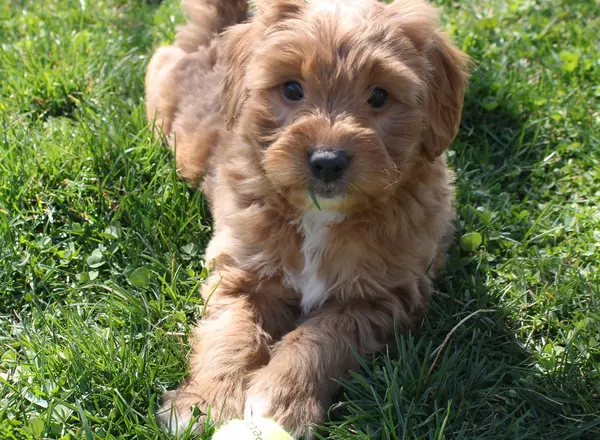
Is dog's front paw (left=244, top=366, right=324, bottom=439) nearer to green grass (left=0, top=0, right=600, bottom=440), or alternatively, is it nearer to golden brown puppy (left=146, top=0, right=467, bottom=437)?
golden brown puppy (left=146, top=0, right=467, bottom=437)

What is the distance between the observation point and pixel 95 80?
15.3ft

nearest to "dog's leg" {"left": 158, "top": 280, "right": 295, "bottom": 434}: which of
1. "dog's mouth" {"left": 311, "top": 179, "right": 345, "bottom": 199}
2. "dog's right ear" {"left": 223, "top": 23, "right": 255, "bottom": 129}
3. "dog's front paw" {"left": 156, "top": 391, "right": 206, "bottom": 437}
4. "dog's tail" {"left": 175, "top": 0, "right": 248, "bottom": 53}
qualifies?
"dog's front paw" {"left": 156, "top": 391, "right": 206, "bottom": 437}

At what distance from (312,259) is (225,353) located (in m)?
0.57

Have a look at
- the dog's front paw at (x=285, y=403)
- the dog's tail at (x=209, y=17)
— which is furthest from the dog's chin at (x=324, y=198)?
the dog's tail at (x=209, y=17)

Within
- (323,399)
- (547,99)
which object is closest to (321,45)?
(323,399)

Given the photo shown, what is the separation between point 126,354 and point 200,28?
2.25 m

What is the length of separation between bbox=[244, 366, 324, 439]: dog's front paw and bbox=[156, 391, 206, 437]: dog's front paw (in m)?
0.19

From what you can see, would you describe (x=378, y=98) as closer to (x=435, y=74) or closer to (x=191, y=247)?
(x=435, y=74)

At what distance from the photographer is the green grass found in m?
2.82

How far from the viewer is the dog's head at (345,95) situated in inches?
107

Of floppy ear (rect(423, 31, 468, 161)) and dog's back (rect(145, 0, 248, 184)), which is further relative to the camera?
dog's back (rect(145, 0, 248, 184))

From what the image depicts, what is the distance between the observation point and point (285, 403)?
2697mm

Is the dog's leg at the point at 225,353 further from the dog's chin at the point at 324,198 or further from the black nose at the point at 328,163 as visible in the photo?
the black nose at the point at 328,163

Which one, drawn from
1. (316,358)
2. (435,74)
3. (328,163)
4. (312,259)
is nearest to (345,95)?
(328,163)
